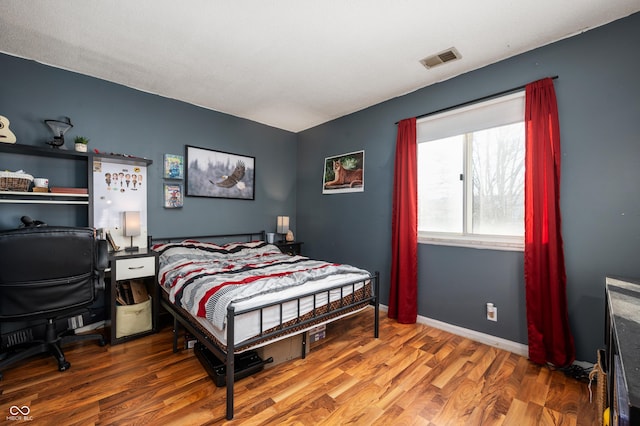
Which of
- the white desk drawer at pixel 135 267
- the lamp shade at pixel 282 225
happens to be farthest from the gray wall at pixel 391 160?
the white desk drawer at pixel 135 267

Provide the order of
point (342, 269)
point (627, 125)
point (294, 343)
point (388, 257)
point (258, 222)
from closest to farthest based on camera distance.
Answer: point (627, 125)
point (294, 343)
point (342, 269)
point (388, 257)
point (258, 222)

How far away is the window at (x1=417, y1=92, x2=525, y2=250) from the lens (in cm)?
247

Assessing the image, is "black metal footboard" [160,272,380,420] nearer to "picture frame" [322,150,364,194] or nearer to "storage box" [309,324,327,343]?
"storage box" [309,324,327,343]

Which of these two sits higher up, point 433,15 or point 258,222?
point 433,15

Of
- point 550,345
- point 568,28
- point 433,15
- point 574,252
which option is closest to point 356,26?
point 433,15

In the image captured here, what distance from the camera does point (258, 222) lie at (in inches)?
167

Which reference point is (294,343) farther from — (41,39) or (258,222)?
(41,39)

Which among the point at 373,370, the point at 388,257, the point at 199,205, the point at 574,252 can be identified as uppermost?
the point at 199,205

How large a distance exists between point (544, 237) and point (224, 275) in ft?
8.50

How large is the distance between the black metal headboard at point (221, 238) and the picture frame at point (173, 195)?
396 millimetres

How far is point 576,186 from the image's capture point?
7.02 feet

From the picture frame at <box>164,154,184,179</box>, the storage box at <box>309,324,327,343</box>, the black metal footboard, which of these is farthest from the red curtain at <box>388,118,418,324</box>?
the picture frame at <box>164,154,184,179</box>

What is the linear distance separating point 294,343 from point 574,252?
231cm

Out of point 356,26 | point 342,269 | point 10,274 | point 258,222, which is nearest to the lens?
point 10,274
